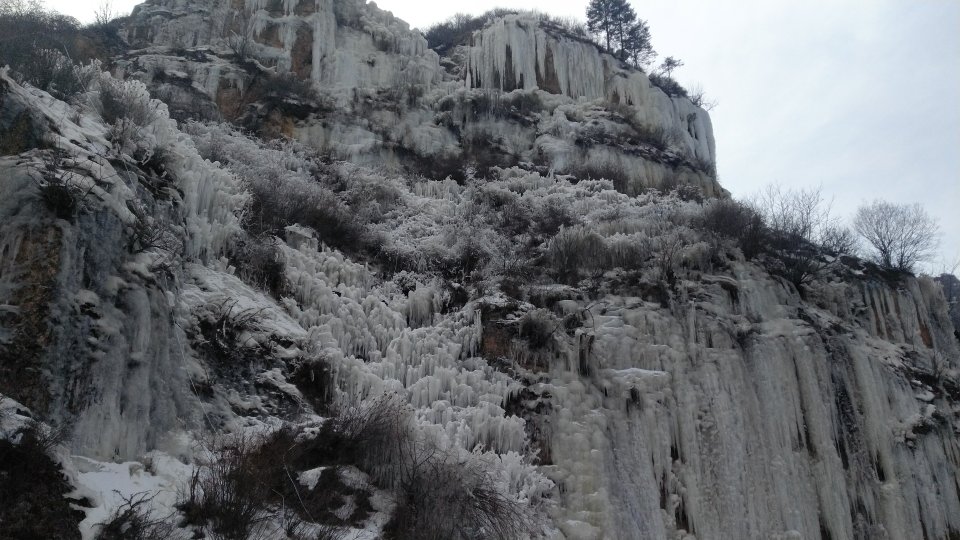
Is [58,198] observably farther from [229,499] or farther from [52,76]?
[52,76]

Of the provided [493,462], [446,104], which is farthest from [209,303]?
[446,104]

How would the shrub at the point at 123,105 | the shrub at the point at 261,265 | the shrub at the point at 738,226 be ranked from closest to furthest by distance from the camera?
1. the shrub at the point at 123,105
2. the shrub at the point at 261,265
3. the shrub at the point at 738,226

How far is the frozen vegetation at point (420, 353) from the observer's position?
732 cm

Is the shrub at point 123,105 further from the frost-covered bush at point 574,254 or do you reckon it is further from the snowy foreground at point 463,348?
the frost-covered bush at point 574,254

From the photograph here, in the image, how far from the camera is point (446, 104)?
25.3 m

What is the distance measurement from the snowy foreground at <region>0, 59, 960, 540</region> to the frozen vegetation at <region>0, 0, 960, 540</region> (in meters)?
0.04

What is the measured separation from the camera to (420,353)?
475 inches

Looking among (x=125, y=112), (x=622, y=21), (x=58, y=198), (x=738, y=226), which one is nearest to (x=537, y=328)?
(x=738, y=226)

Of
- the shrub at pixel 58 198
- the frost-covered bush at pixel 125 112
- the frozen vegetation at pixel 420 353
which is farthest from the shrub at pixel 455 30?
the shrub at pixel 58 198

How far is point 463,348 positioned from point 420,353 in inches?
34.9

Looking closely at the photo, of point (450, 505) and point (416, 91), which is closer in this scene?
point (450, 505)

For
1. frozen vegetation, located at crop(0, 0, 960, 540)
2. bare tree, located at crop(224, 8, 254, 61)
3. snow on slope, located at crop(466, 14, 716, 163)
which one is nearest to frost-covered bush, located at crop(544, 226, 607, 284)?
frozen vegetation, located at crop(0, 0, 960, 540)

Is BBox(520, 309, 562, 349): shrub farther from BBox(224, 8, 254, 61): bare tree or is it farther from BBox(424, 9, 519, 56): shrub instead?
BBox(424, 9, 519, 56): shrub

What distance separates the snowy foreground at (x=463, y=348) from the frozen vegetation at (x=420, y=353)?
1.7 inches
